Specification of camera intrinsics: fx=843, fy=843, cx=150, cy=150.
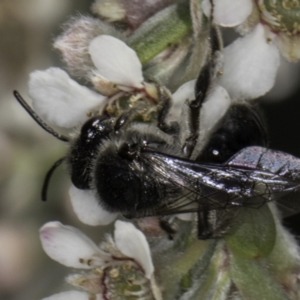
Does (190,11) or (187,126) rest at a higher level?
(190,11)

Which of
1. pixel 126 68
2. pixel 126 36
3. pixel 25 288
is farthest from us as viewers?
pixel 25 288

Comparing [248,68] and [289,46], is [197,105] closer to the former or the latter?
[248,68]

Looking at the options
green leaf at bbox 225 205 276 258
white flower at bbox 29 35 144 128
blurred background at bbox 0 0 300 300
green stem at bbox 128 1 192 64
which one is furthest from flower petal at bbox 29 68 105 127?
blurred background at bbox 0 0 300 300

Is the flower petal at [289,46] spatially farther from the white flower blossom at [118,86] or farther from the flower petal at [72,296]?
the flower petal at [72,296]

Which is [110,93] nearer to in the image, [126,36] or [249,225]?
[126,36]

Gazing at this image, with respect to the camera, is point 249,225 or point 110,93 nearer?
point 249,225

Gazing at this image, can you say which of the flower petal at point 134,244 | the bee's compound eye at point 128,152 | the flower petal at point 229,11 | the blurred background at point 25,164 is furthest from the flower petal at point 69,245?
the blurred background at point 25,164

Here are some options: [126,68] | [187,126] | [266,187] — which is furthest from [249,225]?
[126,68]

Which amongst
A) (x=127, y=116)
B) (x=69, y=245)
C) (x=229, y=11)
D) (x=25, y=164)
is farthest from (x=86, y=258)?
(x=25, y=164)
